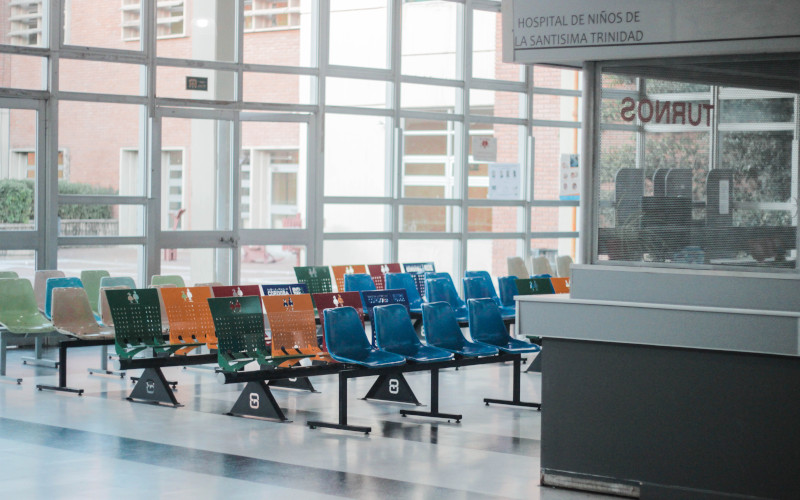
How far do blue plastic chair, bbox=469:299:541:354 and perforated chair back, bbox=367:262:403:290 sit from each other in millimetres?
2366

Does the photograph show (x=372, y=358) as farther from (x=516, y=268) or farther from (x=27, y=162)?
(x=516, y=268)

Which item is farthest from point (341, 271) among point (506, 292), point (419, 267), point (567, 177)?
point (567, 177)

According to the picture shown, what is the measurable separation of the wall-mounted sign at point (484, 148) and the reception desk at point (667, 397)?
9.12m

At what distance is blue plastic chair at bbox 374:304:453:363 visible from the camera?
7.83 meters

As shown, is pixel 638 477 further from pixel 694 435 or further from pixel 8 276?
pixel 8 276

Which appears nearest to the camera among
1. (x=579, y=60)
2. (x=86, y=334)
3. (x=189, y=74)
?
(x=579, y=60)

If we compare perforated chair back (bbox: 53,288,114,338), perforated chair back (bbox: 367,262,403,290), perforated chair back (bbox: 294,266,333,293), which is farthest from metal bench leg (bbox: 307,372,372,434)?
perforated chair back (bbox: 294,266,333,293)

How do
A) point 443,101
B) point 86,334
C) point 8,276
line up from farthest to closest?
1. point 443,101
2. point 8,276
3. point 86,334

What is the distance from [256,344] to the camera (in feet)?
25.7

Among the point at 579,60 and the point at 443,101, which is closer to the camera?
the point at 579,60

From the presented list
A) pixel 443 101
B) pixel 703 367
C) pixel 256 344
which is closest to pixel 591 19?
pixel 703 367

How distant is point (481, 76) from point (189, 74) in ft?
14.8

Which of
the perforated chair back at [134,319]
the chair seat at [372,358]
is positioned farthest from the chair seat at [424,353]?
the perforated chair back at [134,319]

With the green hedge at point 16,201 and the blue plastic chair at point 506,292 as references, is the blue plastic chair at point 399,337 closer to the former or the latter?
the blue plastic chair at point 506,292
